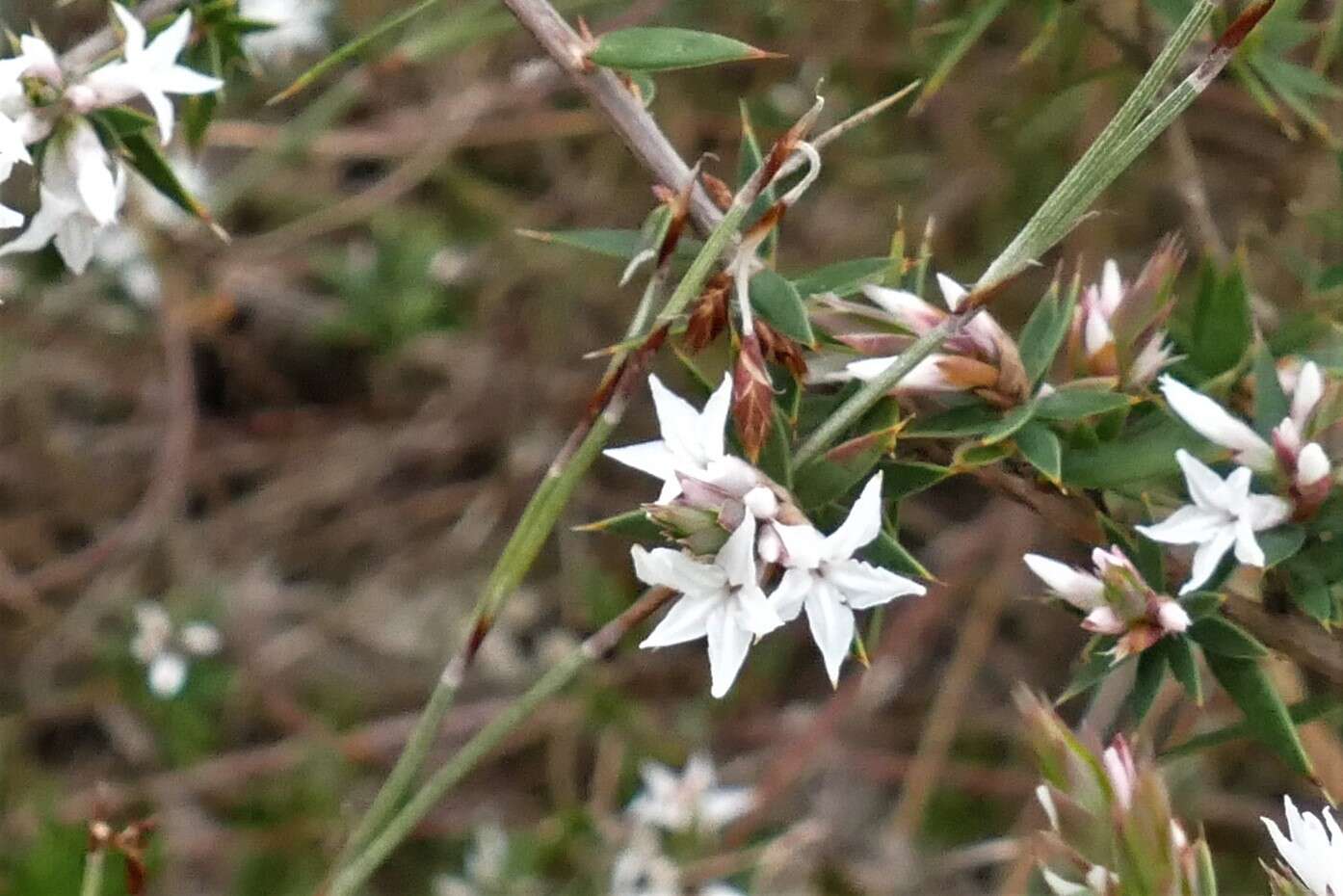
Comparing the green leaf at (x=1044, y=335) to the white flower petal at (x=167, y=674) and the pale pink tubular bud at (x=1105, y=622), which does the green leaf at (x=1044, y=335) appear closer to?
the pale pink tubular bud at (x=1105, y=622)

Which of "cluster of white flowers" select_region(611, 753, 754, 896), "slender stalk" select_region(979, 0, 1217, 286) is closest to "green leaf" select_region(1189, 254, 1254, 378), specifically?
"slender stalk" select_region(979, 0, 1217, 286)

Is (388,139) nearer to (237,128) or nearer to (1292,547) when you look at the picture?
(237,128)

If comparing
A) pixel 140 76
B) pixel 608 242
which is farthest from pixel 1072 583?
pixel 140 76

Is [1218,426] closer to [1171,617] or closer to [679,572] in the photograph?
[1171,617]

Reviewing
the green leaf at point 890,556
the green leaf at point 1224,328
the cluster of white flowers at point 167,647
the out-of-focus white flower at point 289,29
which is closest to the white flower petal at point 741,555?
the green leaf at point 890,556

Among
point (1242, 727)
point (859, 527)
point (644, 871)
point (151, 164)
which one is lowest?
point (644, 871)

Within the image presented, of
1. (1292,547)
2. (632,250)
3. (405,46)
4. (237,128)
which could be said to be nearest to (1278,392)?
(1292,547)

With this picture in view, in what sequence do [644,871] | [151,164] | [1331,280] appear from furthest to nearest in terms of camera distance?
1. [644,871]
2. [1331,280]
3. [151,164]
